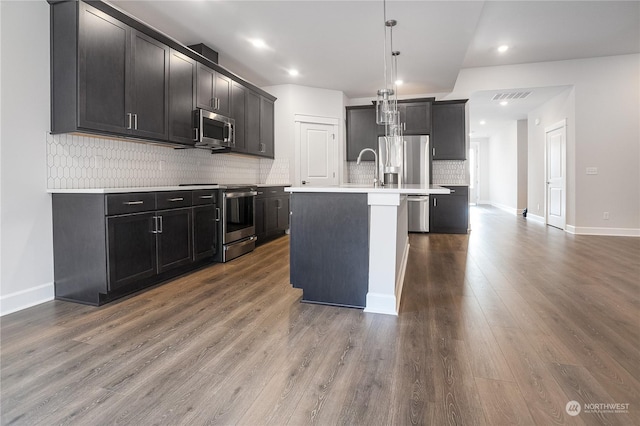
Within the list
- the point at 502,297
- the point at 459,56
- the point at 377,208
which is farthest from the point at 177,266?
the point at 459,56

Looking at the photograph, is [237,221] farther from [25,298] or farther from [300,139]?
[300,139]

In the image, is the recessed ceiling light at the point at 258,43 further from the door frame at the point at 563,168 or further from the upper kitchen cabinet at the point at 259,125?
the door frame at the point at 563,168

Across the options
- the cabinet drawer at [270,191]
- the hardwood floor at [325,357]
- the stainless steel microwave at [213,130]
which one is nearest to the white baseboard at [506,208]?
the hardwood floor at [325,357]

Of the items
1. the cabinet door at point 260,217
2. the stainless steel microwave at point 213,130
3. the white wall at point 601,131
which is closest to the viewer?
the stainless steel microwave at point 213,130

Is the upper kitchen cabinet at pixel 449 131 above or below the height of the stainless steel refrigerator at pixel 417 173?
above

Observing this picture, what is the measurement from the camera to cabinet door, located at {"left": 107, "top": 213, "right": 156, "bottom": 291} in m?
2.62

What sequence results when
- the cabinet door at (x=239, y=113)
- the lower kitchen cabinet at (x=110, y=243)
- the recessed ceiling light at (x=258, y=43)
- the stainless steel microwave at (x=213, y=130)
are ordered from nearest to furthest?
the lower kitchen cabinet at (x=110, y=243) < the stainless steel microwave at (x=213, y=130) < the recessed ceiling light at (x=258, y=43) < the cabinet door at (x=239, y=113)

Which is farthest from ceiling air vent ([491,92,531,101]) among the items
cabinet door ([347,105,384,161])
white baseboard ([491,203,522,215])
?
white baseboard ([491,203,522,215])

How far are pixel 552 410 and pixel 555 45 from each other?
5706 millimetres

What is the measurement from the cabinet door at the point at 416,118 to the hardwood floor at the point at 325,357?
378 cm

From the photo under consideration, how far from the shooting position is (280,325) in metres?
2.26

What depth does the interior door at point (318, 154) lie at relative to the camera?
6.28 m

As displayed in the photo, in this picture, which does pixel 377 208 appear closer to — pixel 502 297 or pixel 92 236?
pixel 502 297

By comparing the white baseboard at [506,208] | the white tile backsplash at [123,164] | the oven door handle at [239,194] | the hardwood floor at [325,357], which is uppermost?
the white tile backsplash at [123,164]
